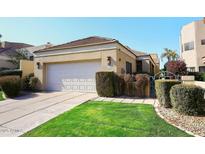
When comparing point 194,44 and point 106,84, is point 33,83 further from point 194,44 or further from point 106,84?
point 194,44

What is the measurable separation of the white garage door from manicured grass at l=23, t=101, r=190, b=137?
234 inches

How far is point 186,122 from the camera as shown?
496 centimetres

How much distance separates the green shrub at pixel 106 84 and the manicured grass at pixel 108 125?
369 centimetres

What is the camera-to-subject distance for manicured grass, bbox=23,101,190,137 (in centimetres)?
425

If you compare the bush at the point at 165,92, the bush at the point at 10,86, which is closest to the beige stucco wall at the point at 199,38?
the bush at the point at 165,92

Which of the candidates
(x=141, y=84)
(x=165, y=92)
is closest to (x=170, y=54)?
(x=141, y=84)

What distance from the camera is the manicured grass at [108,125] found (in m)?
4.25

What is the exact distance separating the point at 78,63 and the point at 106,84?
381 centimetres
